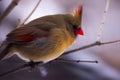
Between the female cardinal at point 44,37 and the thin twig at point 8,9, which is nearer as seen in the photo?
Result: the thin twig at point 8,9

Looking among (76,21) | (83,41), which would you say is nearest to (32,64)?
(76,21)

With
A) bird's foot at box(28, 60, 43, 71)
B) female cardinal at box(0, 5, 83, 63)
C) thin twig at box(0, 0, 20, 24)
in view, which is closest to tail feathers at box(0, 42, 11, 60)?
female cardinal at box(0, 5, 83, 63)

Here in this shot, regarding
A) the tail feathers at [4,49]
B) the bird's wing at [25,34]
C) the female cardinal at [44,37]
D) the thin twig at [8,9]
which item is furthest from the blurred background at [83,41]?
the thin twig at [8,9]

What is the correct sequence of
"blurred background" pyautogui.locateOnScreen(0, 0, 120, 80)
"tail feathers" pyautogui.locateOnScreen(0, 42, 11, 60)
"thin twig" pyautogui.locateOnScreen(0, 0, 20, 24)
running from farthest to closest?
"blurred background" pyautogui.locateOnScreen(0, 0, 120, 80) < "tail feathers" pyautogui.locateOnScreen(0, 42, 11, 60) < "thin twig" pyautogui.locateOnScreen(0, 0, 20, 24)

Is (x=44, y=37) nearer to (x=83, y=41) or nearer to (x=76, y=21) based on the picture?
(x=76, y=21)

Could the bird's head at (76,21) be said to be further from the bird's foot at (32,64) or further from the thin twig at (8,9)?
the thin twig at (8,9)

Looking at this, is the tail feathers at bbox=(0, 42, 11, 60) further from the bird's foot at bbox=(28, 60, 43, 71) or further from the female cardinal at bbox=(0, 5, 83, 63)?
the bird's foot at bbox=(28, 60, 43, 71)

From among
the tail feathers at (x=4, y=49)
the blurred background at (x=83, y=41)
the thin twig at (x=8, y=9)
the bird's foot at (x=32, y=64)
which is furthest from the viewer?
the blurred background at (x=83, y=41)
